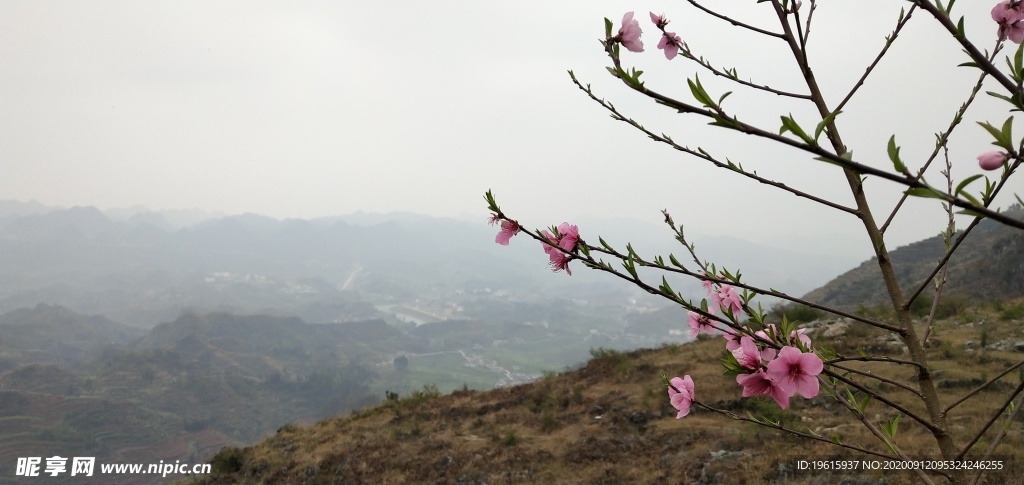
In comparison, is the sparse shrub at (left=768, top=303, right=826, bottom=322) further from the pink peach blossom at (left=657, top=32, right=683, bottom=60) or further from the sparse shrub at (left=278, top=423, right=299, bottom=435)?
the sparse shrub at (left=278, top=423, right=299, bottom=435)

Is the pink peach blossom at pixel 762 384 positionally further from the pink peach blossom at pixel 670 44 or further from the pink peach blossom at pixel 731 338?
the pink peach blossom at pixel 670 44

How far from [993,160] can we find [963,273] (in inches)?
A: 1466

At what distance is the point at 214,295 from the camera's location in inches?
6344

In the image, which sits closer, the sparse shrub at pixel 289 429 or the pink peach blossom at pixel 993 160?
the pink peach blossom at pixel 993 160

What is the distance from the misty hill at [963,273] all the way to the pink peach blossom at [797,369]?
18527 millimetres

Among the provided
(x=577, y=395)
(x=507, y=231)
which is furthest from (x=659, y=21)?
(x=577, y=395)

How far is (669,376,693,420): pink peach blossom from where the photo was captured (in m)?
1.50

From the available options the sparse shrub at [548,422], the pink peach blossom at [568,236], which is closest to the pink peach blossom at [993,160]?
the pink peach blossom at [568,236]

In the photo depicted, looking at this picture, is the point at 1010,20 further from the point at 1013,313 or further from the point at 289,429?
the point at 289,429

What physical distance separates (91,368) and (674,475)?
4022 inches

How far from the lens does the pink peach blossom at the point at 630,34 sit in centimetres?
133

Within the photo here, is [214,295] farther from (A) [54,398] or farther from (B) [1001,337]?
(B) [1001,337]

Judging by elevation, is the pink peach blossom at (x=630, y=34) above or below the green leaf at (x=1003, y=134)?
above

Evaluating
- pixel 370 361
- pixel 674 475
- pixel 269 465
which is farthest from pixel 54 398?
pixel 674 475
